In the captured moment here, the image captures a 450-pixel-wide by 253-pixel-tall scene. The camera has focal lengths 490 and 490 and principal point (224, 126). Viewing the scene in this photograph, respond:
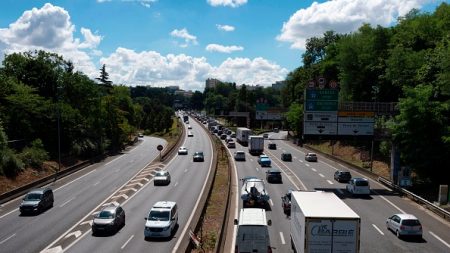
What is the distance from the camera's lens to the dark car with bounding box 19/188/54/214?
37.2 m

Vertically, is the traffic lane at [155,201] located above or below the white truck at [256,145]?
below

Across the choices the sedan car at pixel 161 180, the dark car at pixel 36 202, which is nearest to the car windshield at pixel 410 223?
the dark car at pixel 36 202

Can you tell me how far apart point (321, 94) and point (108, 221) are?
26508 millimetres

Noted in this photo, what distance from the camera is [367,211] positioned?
124ft

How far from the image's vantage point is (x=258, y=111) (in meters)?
98.4

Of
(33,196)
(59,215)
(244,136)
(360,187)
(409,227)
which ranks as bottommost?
(59,215)

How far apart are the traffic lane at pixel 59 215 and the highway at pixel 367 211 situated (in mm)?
13378

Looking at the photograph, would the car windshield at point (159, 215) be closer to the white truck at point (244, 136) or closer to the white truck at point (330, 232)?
the white truck at point (330, 232)

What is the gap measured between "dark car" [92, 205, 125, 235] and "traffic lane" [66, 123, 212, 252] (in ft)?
1.81

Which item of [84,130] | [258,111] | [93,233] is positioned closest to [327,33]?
[258,111]

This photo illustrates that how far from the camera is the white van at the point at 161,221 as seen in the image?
29.5 metres

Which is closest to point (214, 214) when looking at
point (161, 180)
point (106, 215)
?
point (106, 215)

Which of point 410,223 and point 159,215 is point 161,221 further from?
point 410,223

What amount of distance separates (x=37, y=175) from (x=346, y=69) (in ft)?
190
